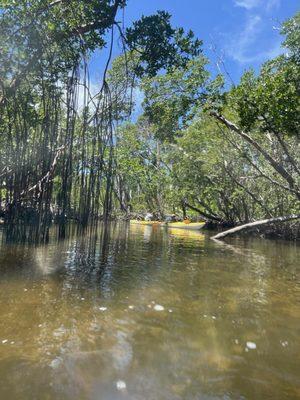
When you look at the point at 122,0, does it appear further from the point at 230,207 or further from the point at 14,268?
the point at 230,207

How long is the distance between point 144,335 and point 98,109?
4206mm

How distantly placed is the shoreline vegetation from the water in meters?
1.60

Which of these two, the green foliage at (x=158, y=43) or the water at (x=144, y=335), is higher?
the green foliage at (x=158, y=43)

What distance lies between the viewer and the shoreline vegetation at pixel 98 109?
21.1ft

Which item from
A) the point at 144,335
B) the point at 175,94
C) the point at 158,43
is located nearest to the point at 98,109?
the point at 158,43

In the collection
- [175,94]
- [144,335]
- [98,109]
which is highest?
[175,94]

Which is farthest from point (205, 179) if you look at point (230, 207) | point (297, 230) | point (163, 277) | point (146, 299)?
point (146, 299)

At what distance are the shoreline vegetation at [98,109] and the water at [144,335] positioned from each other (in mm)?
1604

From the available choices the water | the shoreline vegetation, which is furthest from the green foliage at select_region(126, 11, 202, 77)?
the water

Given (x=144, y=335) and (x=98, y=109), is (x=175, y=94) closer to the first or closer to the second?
(x=98, y=109)

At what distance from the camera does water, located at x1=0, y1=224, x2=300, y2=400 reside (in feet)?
9.24

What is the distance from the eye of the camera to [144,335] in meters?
3.89

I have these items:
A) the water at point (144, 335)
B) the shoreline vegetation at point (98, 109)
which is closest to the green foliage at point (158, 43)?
the shoreline vegetation at point (98, 109)

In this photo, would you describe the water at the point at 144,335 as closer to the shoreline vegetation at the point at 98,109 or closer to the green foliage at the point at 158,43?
the shoreline vegetation at the point at 98,109
